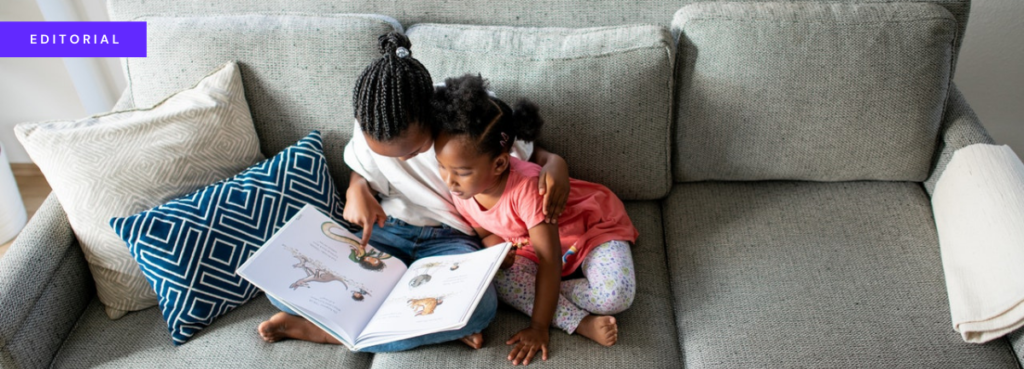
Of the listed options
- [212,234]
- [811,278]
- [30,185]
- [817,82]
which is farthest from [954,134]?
[30,185]

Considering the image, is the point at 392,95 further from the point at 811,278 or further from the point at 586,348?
the point at 811,278

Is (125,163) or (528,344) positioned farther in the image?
(125,163)

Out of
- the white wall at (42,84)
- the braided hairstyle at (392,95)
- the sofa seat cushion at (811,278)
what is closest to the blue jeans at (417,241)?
the braided hairstyle at (392,95)

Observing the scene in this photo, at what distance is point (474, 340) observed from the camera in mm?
1257

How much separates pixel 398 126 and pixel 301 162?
405 mm

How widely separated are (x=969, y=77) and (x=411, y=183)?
1.65 metres

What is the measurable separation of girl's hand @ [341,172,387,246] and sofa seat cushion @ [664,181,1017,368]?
0.65m

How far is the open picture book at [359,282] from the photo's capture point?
1215mm

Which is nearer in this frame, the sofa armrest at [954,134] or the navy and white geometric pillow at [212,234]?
the navy and white geometric pillow at [212,234]

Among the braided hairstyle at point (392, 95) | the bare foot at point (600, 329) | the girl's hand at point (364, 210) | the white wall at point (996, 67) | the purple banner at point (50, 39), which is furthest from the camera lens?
the purple banner at point (50, 39)

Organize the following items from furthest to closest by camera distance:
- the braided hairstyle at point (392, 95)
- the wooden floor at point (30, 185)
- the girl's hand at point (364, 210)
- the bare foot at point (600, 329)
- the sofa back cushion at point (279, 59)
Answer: the wooden floor at point (30, 185), the sofa back cushion at point (279, 59), the girl's hand at point (364, 210), the bare foot at point (600, 329), the braided hairstyle at point (392, 95)

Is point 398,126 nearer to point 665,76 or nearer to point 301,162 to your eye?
point 301,162

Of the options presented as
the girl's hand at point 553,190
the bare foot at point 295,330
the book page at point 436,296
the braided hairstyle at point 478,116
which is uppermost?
the braided hairstyle at point 478,116

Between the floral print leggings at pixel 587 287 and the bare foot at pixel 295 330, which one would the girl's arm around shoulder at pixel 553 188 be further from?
the bare foot at pixel 295 330
